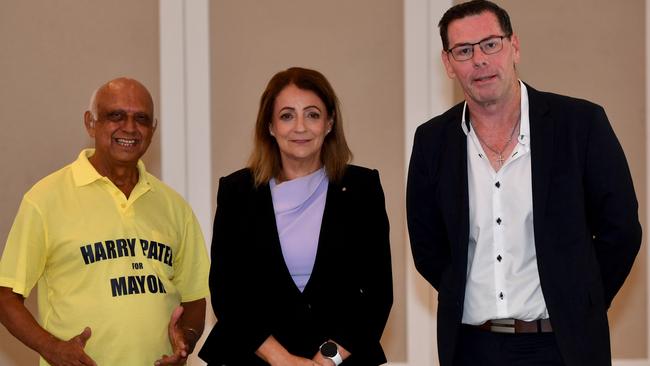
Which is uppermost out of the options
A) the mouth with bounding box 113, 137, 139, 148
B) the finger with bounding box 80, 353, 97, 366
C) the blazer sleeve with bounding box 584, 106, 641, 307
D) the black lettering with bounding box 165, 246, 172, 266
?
the mouth with bounding box 113, 137, 139, 148

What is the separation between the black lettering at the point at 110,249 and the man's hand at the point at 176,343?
0.99ft

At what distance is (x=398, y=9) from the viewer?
516cm

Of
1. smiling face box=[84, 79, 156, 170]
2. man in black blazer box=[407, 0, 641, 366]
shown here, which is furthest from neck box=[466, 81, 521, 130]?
smiling face box=[84, 79, 156, 170]

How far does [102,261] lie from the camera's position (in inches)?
126

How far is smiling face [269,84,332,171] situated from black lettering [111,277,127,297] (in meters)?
0.70

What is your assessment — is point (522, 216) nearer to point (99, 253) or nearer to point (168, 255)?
point (168, 255)

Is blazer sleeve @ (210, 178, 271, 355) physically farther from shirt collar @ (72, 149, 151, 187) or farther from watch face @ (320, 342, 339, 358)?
shirt collar @ (72, 149, 151, 187)

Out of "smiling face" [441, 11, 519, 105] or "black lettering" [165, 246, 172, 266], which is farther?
"black lettering" [165, 246, 172, 266]

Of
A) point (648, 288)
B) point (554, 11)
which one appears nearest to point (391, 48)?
point (554, 11)

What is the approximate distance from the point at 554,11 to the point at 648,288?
5.44ft

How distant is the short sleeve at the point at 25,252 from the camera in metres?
3.18

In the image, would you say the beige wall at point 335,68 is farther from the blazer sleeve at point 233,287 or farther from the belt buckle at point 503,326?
the belt buckle at point 503,326

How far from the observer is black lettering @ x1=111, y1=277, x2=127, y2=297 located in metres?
3.21

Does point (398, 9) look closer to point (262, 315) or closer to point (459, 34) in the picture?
point (459, 34)
